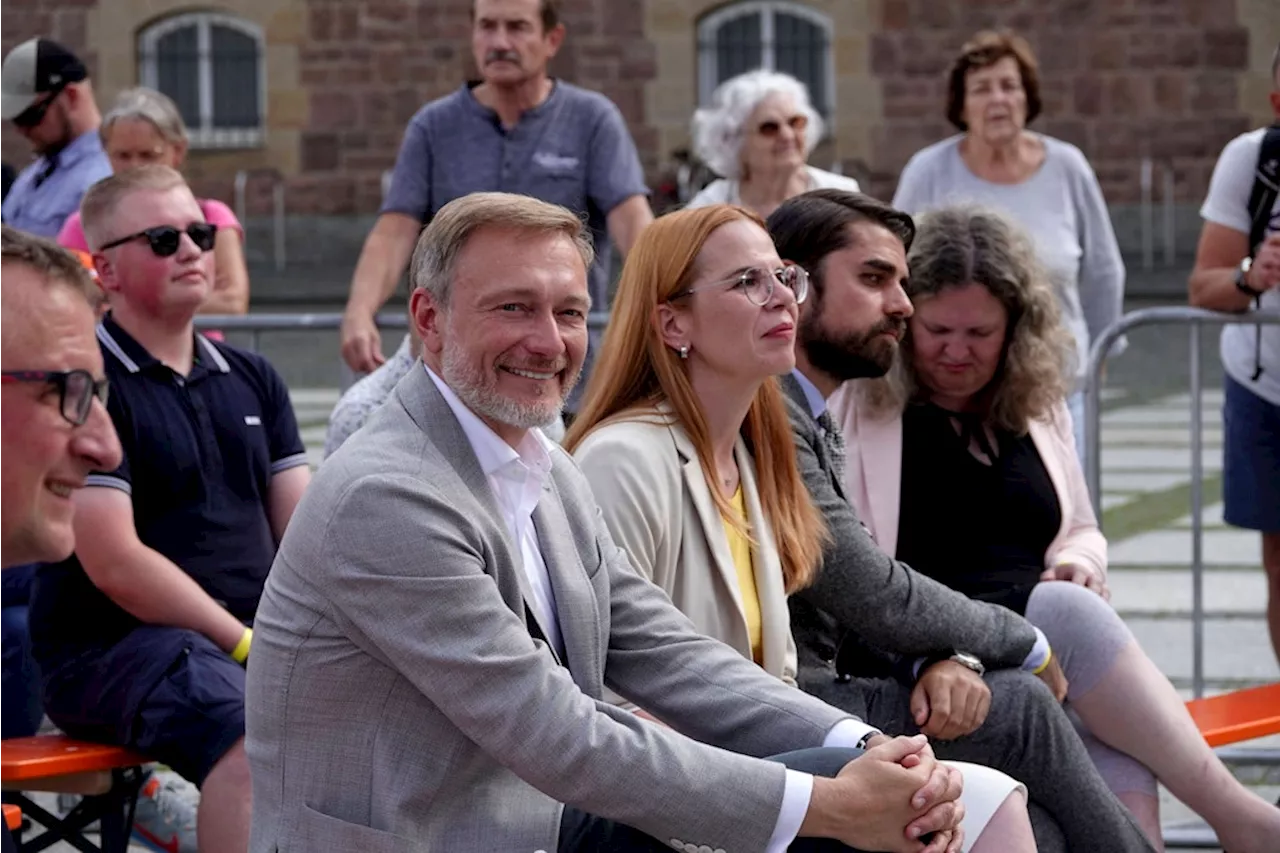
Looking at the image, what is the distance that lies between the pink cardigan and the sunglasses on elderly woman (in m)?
2.02

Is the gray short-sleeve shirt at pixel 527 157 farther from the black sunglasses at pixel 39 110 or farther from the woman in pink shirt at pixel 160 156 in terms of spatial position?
the black sunglasses at pixel 39 110

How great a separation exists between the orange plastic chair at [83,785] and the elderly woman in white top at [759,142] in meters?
3.02

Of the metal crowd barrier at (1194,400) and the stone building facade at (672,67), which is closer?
the metal crowd barrier at (1194,400)

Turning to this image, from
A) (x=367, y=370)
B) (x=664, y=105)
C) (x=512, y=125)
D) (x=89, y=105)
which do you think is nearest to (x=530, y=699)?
(x=367, y=370)

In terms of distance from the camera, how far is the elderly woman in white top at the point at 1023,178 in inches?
265

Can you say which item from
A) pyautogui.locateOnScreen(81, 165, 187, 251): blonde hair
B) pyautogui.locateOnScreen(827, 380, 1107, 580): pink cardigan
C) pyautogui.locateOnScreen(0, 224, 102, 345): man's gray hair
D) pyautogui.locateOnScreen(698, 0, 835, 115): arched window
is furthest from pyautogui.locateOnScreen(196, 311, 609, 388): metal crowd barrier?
pyautogui.locateOnScreen(698, 0, 835, 115): arched window

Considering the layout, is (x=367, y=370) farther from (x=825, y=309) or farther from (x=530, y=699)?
(x=530, y=699)

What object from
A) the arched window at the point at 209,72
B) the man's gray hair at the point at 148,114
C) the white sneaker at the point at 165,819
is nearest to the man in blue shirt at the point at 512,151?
the man's gray hair at the point at 148,114

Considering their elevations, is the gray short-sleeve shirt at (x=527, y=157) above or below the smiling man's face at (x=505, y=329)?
above

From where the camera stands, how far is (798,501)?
4.16m

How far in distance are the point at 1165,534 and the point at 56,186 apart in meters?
4.83

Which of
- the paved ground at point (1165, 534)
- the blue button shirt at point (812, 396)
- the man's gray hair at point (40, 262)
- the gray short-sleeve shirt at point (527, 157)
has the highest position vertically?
the gray short-sleeve shirt at point (527, 157)

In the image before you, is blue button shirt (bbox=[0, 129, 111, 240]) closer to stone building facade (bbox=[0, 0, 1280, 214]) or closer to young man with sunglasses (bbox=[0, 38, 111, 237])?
young man with sunglasses (bbox=[0, 38, 111, 237])

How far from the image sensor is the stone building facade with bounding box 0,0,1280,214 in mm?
24266
